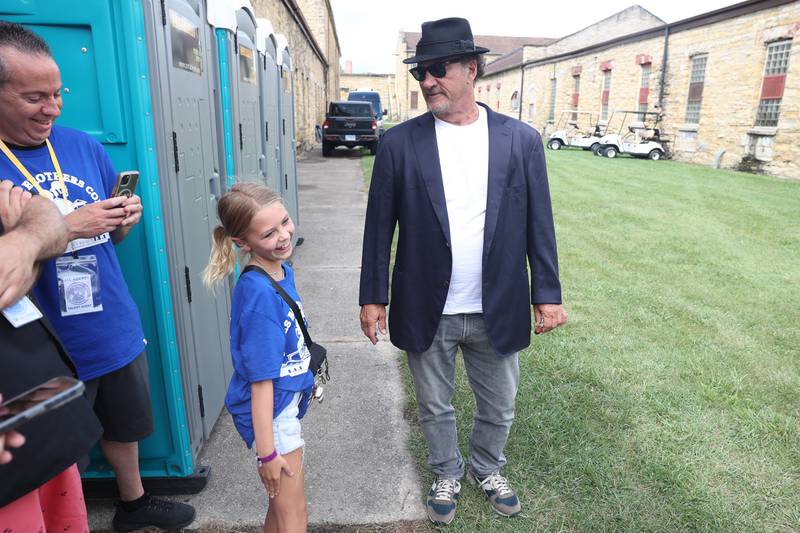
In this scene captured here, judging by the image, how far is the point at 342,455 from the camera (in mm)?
3029

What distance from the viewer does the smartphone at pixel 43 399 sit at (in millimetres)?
931

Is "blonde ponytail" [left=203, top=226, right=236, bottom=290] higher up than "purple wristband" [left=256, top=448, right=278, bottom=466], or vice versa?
"blonde ponytail" [left=203, top=226, right=236, bottom=290]

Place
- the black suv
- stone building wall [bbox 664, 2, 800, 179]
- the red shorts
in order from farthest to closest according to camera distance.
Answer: the black suv < stone building wall [bbox 664, 2, 800, 179] < the red shorts

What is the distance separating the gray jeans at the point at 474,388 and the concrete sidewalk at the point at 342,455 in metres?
0.32

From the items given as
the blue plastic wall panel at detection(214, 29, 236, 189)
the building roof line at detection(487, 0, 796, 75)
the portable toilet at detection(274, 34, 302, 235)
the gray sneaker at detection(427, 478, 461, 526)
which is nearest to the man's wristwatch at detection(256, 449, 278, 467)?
the gray sneaker at detection(427, 478, 461, 526)

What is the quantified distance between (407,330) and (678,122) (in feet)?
70.7

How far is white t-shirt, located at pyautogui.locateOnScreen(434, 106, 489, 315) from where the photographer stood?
2.30 meters

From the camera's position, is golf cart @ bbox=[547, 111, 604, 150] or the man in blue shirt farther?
golf cart @ bbox=[547, 111, 604, 150]

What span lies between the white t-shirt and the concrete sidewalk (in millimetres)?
1116

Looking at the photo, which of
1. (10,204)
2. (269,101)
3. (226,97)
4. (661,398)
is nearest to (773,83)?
(269,101)

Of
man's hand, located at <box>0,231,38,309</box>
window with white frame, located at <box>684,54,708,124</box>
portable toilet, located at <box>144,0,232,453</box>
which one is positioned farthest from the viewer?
window with white frame, located at <box>684,54,708,124</box>

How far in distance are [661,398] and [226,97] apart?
11.4 feet

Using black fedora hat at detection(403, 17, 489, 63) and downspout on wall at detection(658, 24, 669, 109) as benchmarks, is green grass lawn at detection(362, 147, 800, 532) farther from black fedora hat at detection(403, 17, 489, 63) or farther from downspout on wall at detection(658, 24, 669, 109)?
downspout on wall at detection(658, 24, 669, 109)

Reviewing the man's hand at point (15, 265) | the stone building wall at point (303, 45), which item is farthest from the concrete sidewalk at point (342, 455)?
the stone building wall at point (303, 45)
